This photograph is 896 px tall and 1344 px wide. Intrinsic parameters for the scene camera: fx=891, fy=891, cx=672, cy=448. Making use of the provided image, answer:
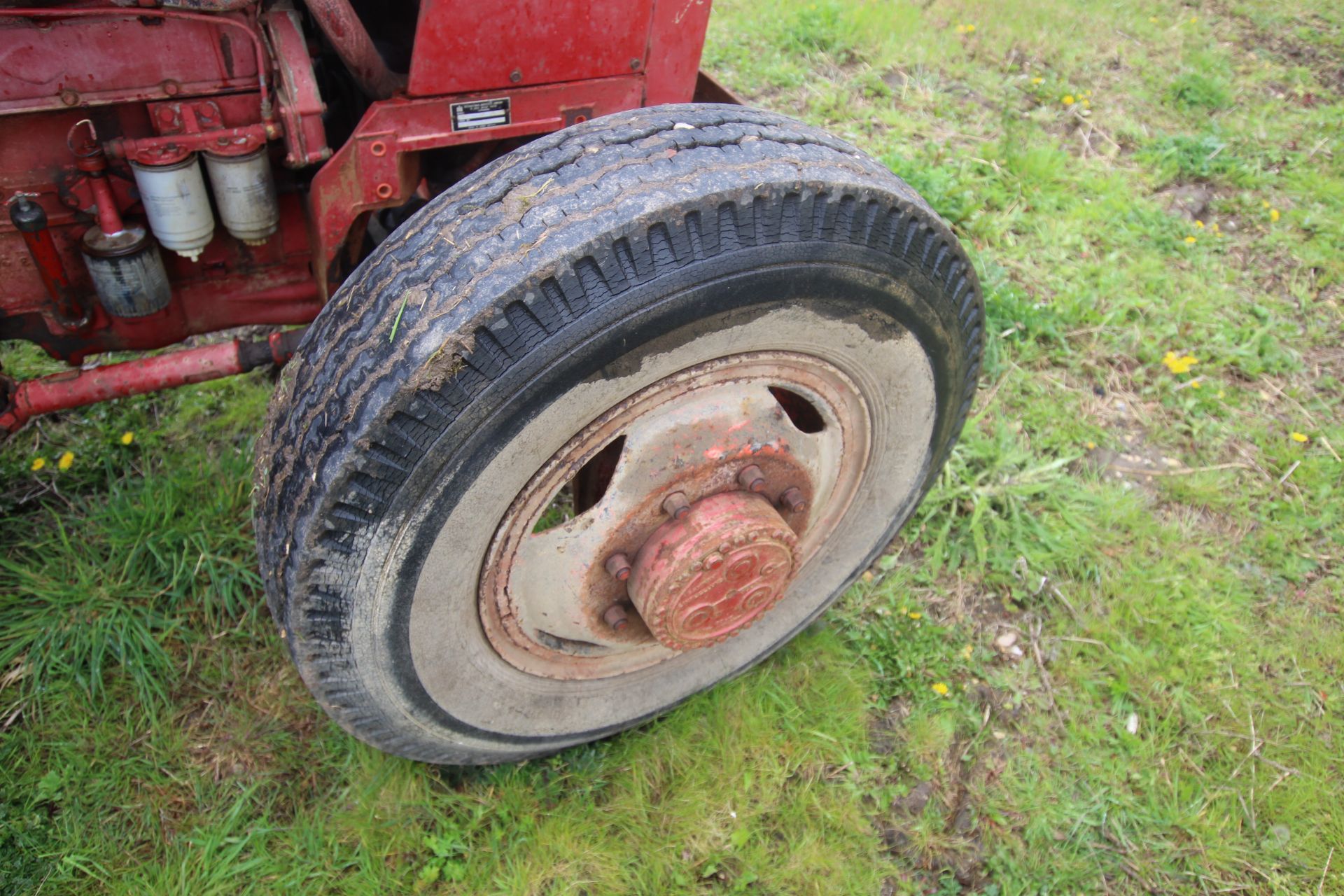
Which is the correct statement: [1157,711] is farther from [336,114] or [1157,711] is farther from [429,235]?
[336,114]

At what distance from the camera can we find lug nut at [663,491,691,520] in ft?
5.81

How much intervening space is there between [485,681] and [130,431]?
1.74m

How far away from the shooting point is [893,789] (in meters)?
2.26

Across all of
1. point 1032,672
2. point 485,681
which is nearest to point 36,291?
point 485,681

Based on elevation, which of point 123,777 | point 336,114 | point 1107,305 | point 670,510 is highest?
point 336,114

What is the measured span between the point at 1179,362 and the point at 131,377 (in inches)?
138

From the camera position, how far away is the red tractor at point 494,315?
1.42 meters

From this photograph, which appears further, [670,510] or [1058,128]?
[1058,128]

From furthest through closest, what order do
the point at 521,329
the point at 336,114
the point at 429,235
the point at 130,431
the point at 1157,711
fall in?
the point at 130,431 → the point at 1157,711 → the point at 336,114 → the point at 429,235 → the point at 521,329

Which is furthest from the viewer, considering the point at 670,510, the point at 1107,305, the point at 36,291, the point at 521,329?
the point at 1107,305

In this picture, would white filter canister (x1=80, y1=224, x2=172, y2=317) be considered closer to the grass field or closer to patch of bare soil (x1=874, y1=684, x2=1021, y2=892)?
the grass field

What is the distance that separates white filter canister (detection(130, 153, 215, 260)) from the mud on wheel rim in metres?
0.95

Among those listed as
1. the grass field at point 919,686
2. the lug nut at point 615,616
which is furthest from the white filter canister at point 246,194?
the lug nut at point 615,616

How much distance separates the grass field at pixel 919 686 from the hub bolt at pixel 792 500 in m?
0.69
